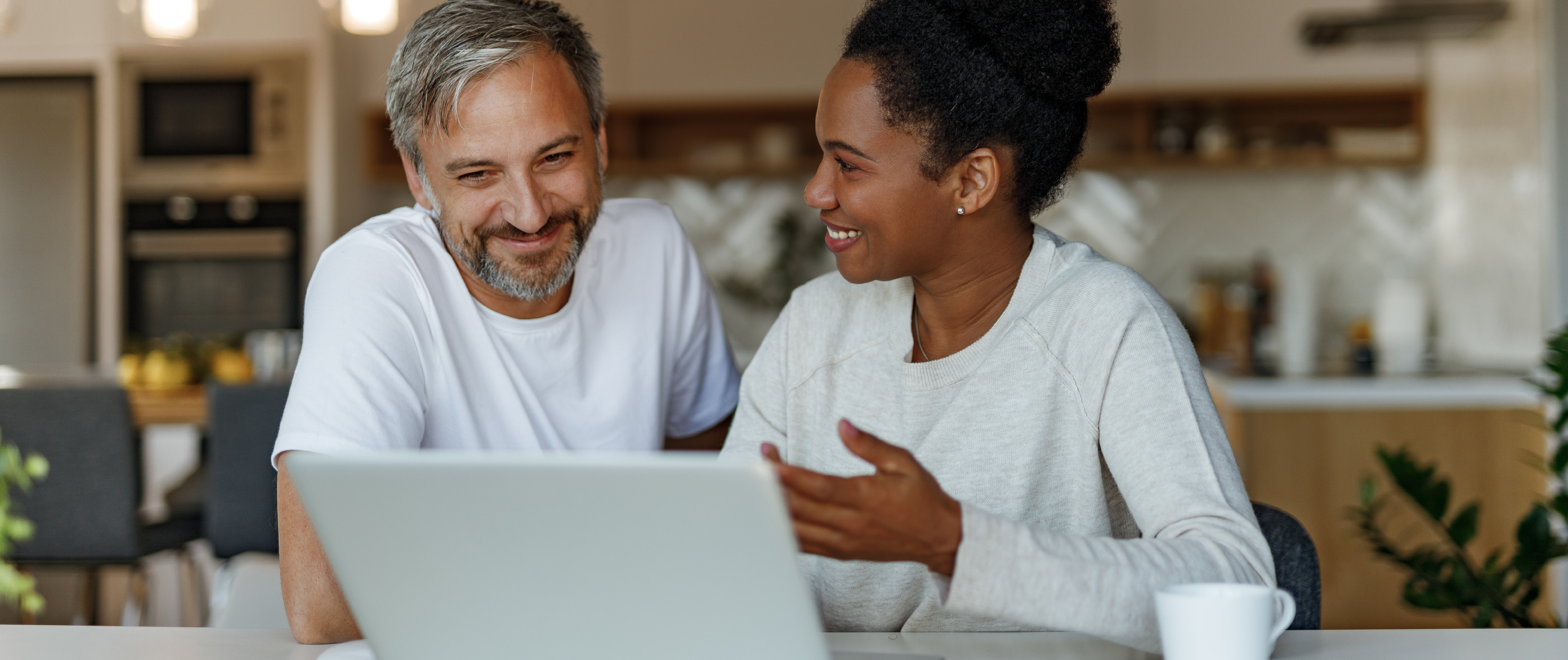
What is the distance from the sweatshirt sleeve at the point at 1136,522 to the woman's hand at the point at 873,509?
33 millimetres

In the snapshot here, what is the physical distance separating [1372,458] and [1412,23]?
47.5 inches

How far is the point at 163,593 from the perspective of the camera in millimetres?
3977

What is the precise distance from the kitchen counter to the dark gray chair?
2613 mm

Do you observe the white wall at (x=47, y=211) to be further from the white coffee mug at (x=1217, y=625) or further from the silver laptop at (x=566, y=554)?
the white coffee mug at (x=1217, y=625)

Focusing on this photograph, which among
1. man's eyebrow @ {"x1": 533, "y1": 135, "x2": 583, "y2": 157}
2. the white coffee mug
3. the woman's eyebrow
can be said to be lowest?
the white coffee mug

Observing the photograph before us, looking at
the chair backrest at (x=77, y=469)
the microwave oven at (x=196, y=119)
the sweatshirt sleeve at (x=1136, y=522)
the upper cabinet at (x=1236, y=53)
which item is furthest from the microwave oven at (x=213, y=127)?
the sweatshirt sleeve at (x=1136, y=522)

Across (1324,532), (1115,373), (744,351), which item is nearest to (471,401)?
(1115,373)

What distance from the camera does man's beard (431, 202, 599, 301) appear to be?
1.41 m

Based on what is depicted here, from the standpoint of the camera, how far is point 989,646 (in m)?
0.99

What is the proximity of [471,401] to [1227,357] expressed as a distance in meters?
3.05

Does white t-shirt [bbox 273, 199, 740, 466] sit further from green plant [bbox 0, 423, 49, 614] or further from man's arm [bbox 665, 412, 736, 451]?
green plant [bbox 0, 423, 49, 614]

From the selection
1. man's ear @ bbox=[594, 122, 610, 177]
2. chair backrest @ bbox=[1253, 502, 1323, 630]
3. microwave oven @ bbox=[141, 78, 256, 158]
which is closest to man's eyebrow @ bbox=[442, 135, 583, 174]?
man's ear @ bbox=[594, 122, 610, 177]

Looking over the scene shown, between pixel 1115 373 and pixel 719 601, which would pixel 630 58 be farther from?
pixel 719 601

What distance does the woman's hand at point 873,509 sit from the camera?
78 centimetres
